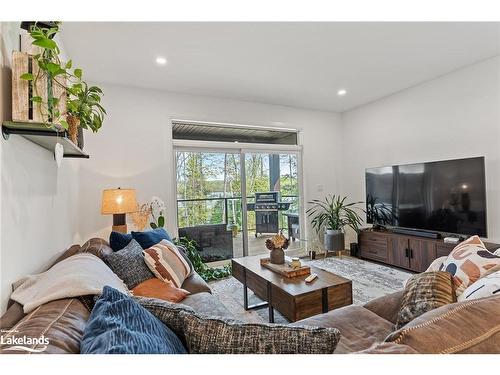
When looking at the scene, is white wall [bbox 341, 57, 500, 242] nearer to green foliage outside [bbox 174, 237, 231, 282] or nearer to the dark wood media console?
the dark wood media console

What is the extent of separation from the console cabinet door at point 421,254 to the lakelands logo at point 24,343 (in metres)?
3.93

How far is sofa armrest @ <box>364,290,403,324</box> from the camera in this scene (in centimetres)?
151

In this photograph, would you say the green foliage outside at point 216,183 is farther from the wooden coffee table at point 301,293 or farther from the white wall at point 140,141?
the wooden coffee table at point 301,293

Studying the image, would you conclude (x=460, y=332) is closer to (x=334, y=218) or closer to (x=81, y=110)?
(x=81, y=110)

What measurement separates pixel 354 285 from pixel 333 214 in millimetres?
1637

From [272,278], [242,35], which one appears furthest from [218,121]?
[272,278]

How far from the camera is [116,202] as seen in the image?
2943 mm

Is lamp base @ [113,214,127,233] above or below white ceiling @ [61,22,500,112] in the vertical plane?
below

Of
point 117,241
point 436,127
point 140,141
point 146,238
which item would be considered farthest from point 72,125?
point 436,127

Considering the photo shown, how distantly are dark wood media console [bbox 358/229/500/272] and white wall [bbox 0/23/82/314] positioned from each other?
13.3ft

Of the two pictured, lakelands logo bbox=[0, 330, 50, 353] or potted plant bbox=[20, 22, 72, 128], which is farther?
potted plant bbox=[20, 22, 72, 128]

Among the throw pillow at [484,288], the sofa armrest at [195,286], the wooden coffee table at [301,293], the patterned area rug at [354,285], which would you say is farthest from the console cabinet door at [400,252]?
the sofa armrest at [195,286]

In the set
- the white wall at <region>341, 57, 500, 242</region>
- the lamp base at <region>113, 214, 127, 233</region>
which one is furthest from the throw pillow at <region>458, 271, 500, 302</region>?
the lamp base at <region>113, 214, 127, 233</region>
